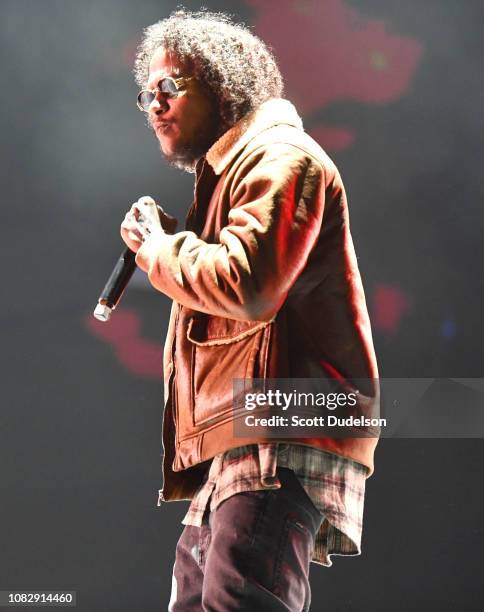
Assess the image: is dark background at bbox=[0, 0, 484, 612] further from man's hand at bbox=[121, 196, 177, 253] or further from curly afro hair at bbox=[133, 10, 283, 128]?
man's hand at bbox=[121, 196, 177, 253]

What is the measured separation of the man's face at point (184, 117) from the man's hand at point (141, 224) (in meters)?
0.15

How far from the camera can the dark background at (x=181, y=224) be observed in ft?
9.09

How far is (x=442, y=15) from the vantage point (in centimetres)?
280

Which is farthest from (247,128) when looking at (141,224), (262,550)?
(262,550)

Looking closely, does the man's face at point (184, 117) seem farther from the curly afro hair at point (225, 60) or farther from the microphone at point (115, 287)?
the microphone at point (115, 287)

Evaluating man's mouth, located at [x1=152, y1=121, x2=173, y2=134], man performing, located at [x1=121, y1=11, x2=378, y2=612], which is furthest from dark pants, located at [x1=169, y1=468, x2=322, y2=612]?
man's mouth, located at [x1=152, y1=121, x2=173, y2=134]

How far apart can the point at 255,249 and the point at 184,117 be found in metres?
0.43

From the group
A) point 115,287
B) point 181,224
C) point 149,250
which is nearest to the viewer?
point 149,250

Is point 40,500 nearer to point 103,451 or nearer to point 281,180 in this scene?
point 103,451

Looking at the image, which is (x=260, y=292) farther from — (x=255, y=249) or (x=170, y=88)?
(x=170, y=88)

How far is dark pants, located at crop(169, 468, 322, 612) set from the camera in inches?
45.0

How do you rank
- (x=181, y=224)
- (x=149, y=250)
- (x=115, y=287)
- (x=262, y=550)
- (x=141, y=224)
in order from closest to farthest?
(x=262, y=550) → (x=149, y=250) → (x=141, y=224) → (x=115, y=287) → (x=181, y=224)

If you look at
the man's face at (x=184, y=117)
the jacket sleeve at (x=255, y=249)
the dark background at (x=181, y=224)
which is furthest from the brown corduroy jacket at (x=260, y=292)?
the dark background at (x=181, y=224)

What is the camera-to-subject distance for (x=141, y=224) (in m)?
1.41
